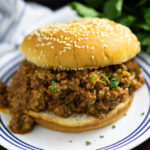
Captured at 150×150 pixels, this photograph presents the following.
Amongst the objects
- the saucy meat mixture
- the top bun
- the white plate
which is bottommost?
the white plate

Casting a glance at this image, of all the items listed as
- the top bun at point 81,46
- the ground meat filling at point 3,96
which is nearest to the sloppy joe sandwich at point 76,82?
the top bun at point 81,46

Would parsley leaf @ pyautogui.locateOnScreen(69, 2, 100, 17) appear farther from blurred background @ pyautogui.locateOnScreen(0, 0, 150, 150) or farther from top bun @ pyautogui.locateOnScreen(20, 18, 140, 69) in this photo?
top bun @ pyautogui.locateOnScreen(20, 18, 140, 69)

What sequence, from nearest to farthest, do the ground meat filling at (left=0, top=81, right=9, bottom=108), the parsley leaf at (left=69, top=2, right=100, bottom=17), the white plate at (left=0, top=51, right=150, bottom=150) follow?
the white plate at (left=0, top=51, right=150, bottom=150)
the ground meat filling at (left=0, top=81, right=9, bottom=108)
the parsley leaf at (left=69, top=2, right=100, bottom=17)

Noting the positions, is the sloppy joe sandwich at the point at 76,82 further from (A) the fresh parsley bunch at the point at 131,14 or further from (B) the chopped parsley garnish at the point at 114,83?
(A) the fresh parsley bunch at the point at 131,14

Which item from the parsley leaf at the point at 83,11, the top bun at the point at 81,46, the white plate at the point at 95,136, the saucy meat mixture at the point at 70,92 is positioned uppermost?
the top bun at the point at 81,46

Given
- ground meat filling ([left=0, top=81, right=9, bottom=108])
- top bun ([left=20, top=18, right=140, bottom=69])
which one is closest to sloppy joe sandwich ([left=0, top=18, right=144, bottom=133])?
top bun ([left=20, top=18, right=140, bottom=69])

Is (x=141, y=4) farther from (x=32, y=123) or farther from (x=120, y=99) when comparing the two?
(x=32, y=123)

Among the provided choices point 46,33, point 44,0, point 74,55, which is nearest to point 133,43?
point 74,55

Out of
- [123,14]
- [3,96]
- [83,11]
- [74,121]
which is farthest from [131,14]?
[3,96]
